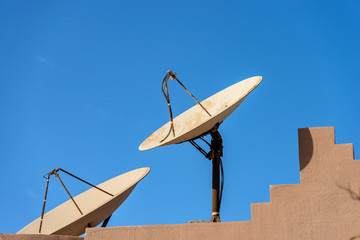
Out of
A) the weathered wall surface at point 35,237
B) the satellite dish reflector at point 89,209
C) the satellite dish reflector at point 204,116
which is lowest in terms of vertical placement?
the weathered wall surface at point 35,237

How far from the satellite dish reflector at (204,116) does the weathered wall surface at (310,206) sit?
2.20m

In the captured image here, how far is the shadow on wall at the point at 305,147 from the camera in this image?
56.9 feet

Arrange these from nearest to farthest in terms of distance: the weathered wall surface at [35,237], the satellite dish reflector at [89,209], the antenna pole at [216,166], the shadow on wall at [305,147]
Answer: the shadow on wall at [305,147]
the weathered wall surface at [35,237]
the antenna pole at [216,166]
the satellite dish reflector at [89,209]

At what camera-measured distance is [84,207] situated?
22.9m

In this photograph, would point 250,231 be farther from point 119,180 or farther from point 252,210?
point 119,180

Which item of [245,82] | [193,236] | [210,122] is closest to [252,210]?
[193,236]

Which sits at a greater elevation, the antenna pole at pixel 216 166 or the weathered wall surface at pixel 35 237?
the antenna pole at pixel 216 166

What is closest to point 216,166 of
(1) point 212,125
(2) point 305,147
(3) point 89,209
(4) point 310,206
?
(1) point 212,125

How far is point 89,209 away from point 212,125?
5.91m

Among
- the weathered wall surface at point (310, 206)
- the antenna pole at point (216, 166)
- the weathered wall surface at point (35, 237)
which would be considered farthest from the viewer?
the antenna pole at point (216, 166)

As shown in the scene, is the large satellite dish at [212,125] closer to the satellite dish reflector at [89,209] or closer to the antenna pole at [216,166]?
the antenna pole at [216,166]

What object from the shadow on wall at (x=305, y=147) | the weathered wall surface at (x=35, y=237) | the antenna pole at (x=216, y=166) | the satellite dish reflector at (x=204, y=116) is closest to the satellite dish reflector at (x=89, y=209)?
the satellite dish reflector at (x=204, y=116)

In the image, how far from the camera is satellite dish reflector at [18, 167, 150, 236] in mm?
20453

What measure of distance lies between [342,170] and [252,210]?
97.2 inches
